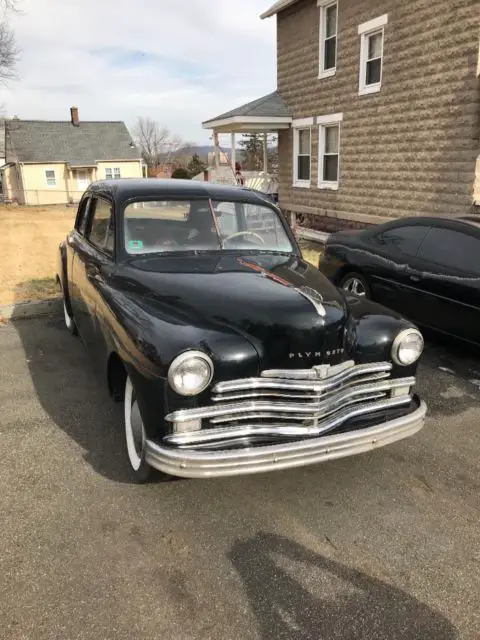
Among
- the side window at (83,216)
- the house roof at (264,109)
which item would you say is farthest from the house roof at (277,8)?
the side window at (83,216)

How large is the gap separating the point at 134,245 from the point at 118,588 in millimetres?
2400

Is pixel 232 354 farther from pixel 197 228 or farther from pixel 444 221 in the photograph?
pixel 444 221

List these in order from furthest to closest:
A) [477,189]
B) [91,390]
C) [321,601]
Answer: [477,189]
[91,390]
[321,601]

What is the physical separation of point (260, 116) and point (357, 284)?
33.6ft

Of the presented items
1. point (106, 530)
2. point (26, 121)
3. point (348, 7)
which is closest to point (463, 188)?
point (348, 7)

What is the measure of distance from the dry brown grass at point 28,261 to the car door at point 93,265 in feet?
9.76

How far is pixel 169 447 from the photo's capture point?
2705 millimetres

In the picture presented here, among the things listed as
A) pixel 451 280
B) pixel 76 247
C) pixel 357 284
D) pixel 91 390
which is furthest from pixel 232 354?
pixel 357 284

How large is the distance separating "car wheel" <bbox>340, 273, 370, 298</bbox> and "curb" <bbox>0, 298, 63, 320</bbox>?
3879 millimetres

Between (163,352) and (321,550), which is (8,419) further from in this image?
(321,550)

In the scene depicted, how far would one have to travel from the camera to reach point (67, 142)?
42.9m

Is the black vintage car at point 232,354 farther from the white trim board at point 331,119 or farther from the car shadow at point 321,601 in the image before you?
the white trim board at point 331,119

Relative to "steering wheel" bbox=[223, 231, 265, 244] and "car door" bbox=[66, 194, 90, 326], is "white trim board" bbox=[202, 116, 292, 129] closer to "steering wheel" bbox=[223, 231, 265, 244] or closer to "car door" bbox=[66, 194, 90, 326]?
"car door" bbox=[66, 194, 90, 326]

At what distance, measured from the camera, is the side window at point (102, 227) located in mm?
4145
